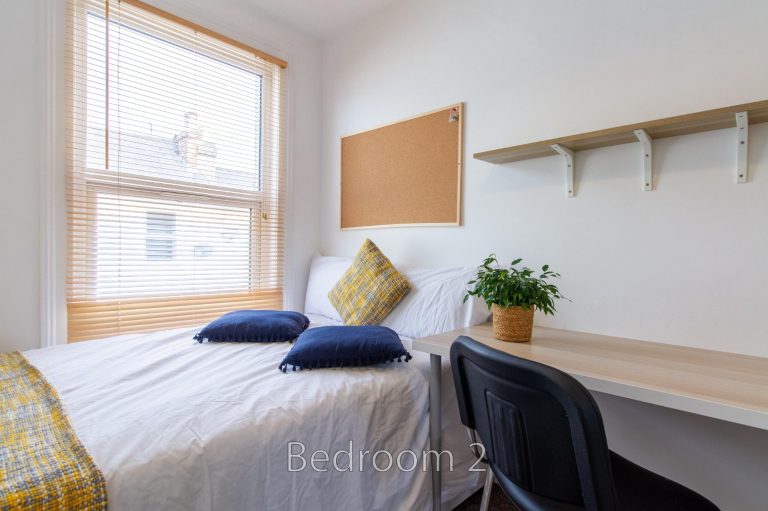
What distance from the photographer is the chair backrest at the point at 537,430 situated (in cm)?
68

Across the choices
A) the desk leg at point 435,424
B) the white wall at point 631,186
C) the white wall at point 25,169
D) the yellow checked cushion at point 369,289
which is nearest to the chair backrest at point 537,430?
the desk leg at point 435,424

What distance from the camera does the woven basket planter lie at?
4.55 ft

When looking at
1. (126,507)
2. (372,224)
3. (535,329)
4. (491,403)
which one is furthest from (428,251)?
(126,507)

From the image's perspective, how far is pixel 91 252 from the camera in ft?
6.17

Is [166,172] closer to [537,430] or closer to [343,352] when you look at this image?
[343,352]

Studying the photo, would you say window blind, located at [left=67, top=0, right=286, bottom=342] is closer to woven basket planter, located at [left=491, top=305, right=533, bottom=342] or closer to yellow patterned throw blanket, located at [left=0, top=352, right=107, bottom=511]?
yellow patterned throw blanket, located at [left=0, top=352, right=107, bottom=511]

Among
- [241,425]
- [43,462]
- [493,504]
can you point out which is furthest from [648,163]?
[43,462]

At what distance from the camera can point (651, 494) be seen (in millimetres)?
934

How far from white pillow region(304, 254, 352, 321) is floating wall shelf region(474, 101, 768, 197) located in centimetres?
121

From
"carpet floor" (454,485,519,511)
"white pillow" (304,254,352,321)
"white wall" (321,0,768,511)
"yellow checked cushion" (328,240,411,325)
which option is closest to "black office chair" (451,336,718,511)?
"white wall" (321,0,768,511)

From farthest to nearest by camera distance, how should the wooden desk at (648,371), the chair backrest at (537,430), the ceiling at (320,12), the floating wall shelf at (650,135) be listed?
1. the ceiling at (320,12)
2. the floating wall shelf at (650,135)
3. the wooden desk at (648,371)
4. the chair backrest at (537,430)

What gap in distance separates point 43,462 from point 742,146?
7.14ft

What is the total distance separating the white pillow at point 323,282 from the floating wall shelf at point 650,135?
1.21m

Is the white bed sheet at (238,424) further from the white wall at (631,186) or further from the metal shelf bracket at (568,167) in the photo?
the metal shelf bracket at (568,167)
